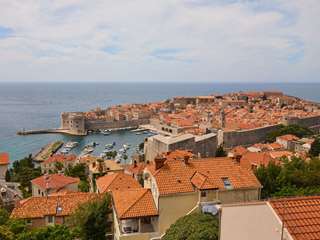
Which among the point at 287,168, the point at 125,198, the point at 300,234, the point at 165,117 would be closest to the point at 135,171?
the point at 287,168

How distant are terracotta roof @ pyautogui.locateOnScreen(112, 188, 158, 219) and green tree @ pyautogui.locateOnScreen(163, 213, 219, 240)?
48.5 inches

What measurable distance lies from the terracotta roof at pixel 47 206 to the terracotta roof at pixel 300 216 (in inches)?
337

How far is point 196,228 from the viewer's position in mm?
9023

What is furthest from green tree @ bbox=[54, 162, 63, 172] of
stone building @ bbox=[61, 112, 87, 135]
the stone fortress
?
stone building @ bbox=[61, 112, 87, 135]

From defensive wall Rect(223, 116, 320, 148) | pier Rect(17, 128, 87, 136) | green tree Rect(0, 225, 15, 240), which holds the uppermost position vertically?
green tree Rect(0, 225, 15, 240)

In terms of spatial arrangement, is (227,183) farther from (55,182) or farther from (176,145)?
(176,145)

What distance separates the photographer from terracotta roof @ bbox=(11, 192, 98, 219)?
526 inches

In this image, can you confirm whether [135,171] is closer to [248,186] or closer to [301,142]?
[248,186]

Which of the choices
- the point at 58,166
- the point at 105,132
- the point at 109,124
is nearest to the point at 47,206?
the point at 58,166

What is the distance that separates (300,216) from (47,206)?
10548 millimetres

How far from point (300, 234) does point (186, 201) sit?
6.01 metres

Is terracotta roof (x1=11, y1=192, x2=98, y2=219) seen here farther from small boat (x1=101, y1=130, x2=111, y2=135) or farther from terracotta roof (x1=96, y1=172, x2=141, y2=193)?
small boat (x1=101, y1=130, x2=111, y2=135)

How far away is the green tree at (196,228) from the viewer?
8.71 metres

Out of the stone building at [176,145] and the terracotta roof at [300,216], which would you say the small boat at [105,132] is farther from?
the terracotta roof at [300,216]
